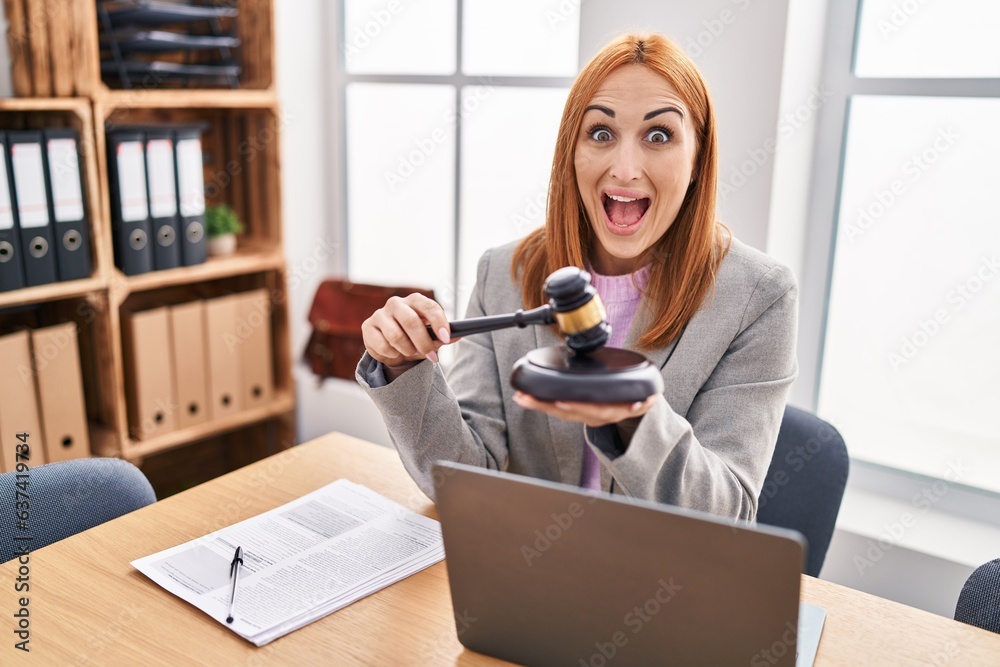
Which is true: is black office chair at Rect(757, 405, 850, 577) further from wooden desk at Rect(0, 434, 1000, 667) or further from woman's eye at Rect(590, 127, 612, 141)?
woman's eye at Rect(590, 127, 612, 141)

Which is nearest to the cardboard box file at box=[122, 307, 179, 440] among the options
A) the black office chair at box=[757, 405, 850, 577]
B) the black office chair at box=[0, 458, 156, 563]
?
the black office chair at box=[0, 458, 156, 563]

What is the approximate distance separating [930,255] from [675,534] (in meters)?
1.46

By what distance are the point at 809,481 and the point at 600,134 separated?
0.69 metres

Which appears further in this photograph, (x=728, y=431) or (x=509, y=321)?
(x=728, y=431)

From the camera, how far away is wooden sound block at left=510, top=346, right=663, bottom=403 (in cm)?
91

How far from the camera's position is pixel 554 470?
4.87 feet

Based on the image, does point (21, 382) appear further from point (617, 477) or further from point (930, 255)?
point (930, 255)

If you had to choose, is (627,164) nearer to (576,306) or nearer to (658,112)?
(658,112)

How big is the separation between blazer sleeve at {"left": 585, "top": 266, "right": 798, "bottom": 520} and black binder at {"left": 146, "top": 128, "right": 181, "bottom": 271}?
1720 mm

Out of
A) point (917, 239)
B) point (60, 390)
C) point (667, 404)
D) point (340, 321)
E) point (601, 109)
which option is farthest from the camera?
point (340, 321)

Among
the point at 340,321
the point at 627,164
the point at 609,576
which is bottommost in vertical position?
the point at 340,321

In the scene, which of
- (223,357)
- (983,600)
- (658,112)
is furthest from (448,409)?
(223,357)

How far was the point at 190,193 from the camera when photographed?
252cm

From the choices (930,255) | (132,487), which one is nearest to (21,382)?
(132,487)
